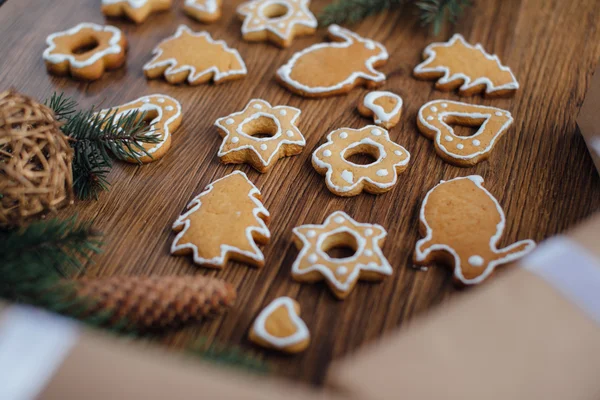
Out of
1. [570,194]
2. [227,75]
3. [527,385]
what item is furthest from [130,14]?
[527,385]

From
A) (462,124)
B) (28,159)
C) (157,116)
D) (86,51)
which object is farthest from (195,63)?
(462,124)

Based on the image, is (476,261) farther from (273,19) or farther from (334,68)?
(273,19)

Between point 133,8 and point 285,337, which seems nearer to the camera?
point 285,337

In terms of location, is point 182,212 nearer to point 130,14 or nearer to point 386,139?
point 386,139

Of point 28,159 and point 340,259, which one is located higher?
point 28,159

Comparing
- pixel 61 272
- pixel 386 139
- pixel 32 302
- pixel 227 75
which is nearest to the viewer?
pixel 32 302

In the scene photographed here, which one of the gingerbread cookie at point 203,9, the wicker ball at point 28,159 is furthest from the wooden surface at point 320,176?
the wicker ball at point 28,159
